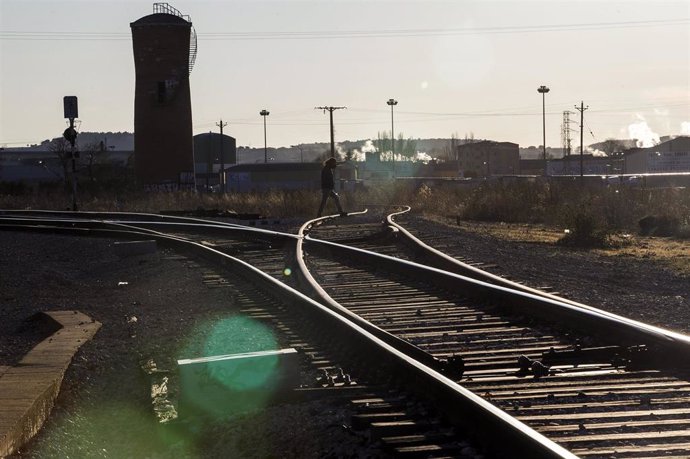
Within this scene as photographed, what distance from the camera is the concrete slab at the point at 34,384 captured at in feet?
17.6

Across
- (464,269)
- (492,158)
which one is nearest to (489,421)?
(464,269)

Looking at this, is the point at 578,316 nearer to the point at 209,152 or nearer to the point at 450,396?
the point at 450,396

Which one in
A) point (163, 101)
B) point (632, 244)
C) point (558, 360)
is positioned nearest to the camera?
point (558, 360)

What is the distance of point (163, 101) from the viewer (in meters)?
61.7

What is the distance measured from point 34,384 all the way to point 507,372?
10.8ft

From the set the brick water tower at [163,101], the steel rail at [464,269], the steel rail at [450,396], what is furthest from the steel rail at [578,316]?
the brick water tower at [163,101]

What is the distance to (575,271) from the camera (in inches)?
562

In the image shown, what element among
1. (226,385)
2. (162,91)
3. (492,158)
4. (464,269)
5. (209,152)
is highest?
(162,91)

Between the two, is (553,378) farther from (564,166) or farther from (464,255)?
(564,166)

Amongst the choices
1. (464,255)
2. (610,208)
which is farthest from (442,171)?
(464,255)

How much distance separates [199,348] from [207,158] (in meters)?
114

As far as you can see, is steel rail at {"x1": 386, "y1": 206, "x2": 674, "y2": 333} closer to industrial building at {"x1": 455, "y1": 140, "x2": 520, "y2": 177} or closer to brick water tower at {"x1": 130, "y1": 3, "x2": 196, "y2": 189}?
brick water tower at {"x1": 130, "y1": 3, "x2": 196, "y2": 189}

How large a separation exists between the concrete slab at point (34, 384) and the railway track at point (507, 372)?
1.90 m

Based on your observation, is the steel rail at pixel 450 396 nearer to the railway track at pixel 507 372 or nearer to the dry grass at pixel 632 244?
the railway track at pixel 507 372
